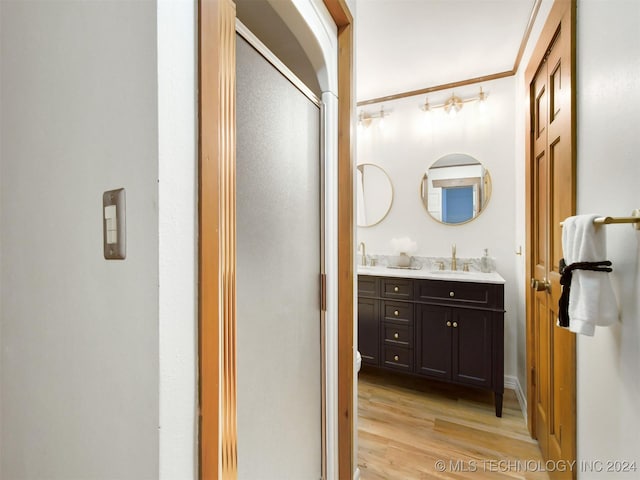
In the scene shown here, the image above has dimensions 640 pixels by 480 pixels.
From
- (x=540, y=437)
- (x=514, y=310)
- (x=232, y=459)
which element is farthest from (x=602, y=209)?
(x=514, y=310)

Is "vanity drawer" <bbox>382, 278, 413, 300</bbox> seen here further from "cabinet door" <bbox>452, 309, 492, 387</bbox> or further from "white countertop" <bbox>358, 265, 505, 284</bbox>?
"cabinet door" <bbox>452, 309, 492, 387</bbox>

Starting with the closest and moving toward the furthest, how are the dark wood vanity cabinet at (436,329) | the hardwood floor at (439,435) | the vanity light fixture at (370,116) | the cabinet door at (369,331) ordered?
the hardwood floor at (439,435) → the dark wood vanity cabinet at (436,329) → the cabinet door at (369,331) → the vanity light fixture at (370,116)

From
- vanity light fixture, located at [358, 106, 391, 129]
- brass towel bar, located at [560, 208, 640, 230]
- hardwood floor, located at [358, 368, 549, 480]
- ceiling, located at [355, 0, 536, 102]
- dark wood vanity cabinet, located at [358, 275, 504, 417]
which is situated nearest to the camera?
brass towel bar, located at [560, 208, 640, 230]

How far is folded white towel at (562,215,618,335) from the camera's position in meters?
0.85

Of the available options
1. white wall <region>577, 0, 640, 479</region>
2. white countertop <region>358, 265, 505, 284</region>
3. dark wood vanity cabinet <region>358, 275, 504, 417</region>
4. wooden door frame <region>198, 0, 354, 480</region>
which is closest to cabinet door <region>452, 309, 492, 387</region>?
dark wood vanity cabinet <region>358, 275, 504, 417</region>

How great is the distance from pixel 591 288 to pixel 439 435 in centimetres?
163

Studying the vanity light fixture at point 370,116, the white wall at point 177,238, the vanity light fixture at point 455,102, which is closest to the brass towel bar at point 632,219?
the white wall at point 177,238

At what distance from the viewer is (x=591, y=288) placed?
858 mm

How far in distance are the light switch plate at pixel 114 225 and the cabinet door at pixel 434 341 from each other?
2278 millimetres

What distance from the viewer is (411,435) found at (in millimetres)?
2014

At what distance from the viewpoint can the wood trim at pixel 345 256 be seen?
1.44 meters

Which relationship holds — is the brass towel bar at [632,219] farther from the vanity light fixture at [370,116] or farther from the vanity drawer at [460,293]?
the vanity light fixture at [370,116]

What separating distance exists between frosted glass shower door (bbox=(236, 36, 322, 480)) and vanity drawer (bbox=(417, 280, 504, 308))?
53.1 inches

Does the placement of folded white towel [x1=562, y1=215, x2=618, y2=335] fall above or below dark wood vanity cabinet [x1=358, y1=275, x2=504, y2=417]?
above
